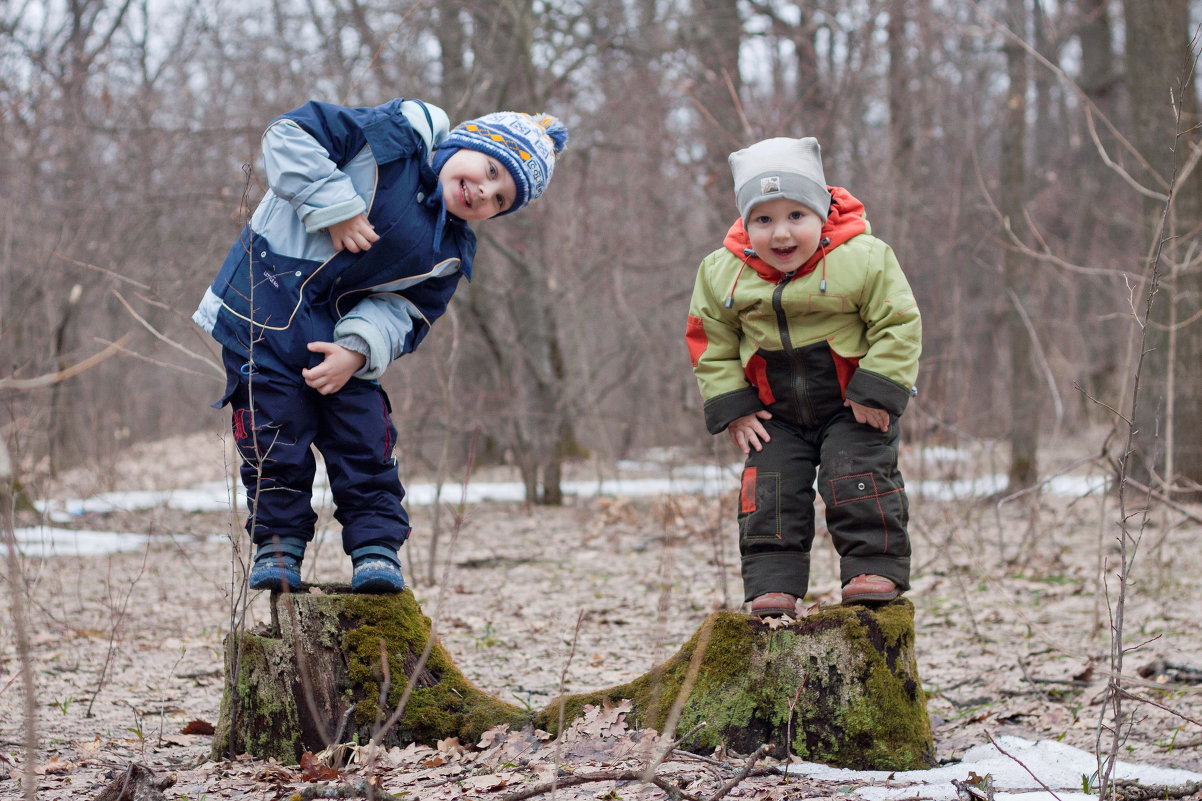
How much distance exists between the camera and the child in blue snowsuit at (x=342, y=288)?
3.05 meters

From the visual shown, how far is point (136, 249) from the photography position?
37.7 feet

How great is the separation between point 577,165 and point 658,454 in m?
4.22

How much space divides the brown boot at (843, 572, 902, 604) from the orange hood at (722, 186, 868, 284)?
0.89 m

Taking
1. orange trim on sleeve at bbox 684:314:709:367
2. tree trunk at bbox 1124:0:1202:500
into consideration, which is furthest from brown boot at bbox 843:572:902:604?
tree trunk at bbox 1124:0:1202:500

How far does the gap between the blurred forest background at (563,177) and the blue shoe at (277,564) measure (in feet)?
8.43

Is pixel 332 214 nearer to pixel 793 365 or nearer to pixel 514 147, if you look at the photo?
pixel 514 147

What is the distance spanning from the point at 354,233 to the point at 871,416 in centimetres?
157

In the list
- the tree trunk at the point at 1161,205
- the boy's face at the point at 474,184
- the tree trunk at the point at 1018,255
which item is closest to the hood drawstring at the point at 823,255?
the boy's face at the point at 474,184

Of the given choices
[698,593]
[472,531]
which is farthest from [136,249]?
[698,593]

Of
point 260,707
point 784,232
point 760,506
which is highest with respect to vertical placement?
point 784,232

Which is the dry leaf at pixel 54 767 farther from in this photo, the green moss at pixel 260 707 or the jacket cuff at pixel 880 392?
the jacket cuff at pixel 880 392

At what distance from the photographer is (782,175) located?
298 cm

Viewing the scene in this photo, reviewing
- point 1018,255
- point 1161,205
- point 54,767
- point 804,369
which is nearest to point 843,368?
point 804,369

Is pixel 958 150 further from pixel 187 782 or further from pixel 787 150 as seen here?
pixel 187 782
